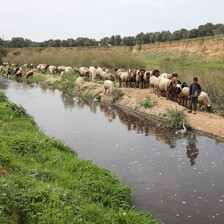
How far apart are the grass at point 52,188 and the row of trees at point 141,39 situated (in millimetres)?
56991

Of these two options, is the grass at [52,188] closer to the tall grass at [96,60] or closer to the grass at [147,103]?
the grass at [147,103]

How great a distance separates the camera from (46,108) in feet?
53.5

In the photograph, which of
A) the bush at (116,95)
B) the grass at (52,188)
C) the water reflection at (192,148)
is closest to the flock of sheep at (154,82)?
the bush at (116,95)

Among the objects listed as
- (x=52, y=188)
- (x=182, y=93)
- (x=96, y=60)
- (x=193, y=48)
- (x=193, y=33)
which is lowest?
(x=52, y=188)

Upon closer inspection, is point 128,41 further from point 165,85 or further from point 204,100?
point 204,100

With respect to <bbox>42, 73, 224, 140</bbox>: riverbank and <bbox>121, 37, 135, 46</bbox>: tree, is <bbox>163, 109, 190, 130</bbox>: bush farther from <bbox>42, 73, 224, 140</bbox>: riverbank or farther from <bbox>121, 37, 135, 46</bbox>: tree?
<bbox>121, 37, 135, 46</bbox>: tree

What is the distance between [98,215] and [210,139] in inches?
314

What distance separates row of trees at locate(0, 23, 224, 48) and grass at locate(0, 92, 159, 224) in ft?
187

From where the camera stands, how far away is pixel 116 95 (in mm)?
18172

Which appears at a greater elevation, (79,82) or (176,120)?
(79,82)

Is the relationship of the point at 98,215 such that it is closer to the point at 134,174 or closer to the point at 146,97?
the point at 134,174

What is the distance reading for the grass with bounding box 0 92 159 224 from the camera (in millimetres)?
4039

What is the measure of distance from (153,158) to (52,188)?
191 inches

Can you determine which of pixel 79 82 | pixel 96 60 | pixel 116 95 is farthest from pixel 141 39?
pixel 116 95
